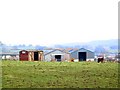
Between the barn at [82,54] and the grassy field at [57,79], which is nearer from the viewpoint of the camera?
the grassy field at [57,79]

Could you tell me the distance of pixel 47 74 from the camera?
556 inches

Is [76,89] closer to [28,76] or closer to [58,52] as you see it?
[28,76]

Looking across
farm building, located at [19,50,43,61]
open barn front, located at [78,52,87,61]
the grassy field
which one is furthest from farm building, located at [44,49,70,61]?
the grassy field

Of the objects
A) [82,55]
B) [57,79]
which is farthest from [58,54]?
[57,79]

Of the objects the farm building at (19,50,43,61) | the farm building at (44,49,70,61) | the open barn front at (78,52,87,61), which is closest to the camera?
the farm building at (19,50,43,61)

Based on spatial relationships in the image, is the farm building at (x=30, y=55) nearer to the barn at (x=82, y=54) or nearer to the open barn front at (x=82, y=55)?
the barn at (x=82, y=54)

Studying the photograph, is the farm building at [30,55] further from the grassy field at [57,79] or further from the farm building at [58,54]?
the grassy field at [57,79]

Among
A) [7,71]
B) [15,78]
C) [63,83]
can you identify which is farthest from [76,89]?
[7,71]

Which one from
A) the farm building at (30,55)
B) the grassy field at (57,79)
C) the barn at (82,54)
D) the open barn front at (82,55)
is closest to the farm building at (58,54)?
the barn at (82,54)

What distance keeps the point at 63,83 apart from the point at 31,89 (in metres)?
1.67

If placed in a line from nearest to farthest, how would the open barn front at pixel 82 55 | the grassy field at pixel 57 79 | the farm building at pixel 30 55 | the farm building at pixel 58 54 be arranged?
the grassy field at pixel 57 79
the farm building at pixel 30 55
the farm building at pixel 58 54
the open barn front at pixel 82 55

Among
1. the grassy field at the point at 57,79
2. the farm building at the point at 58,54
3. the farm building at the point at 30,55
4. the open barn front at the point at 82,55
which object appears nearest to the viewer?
the grassy field at the point at 57,79

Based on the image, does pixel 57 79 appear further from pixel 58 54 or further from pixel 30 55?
pixel 58 54

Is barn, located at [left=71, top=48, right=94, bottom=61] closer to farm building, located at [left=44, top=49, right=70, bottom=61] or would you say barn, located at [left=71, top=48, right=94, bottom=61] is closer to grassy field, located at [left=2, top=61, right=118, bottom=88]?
farm building, located at [left=44, top=49, right=70, bottom=61]
